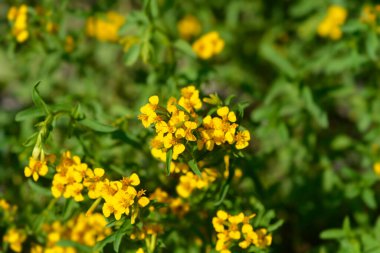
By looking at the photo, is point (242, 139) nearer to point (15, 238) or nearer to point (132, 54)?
point (132, 54)

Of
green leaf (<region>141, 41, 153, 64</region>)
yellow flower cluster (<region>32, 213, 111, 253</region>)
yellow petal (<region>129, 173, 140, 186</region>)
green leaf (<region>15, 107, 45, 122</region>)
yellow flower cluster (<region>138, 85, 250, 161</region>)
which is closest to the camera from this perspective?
yellow flower cluster (<region>138, 85, 250, 161</region>)

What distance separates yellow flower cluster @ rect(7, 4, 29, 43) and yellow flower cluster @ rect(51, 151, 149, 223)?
1.12m

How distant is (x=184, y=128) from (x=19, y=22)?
64.1 inches

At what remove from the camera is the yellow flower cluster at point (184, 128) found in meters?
2.20

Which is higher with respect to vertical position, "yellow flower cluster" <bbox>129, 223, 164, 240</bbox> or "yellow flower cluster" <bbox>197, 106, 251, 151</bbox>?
"yellow flower cluster" <bbox>197, 106, 251, 151</bbox>

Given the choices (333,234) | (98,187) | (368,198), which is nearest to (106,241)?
(98,187)

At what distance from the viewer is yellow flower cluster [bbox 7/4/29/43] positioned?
3.23 meters

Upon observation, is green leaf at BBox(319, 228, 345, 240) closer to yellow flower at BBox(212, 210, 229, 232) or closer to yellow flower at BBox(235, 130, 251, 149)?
yellow flower at BBox(212, 210, 229, 232)

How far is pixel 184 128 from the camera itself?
220 centimetres

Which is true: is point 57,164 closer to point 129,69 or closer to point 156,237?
point 156,237

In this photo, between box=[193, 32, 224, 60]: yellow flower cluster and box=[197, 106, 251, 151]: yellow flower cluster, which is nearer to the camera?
box=[197, 106, 251, 151]: yellow flower cluster

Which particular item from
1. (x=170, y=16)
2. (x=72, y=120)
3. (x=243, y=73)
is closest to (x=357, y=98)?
(x=243, y=73)

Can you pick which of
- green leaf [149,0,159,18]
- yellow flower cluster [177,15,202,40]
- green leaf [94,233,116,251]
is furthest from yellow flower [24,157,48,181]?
yellow flower cluster [177,15,202,40]

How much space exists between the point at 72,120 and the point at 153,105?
60cm
